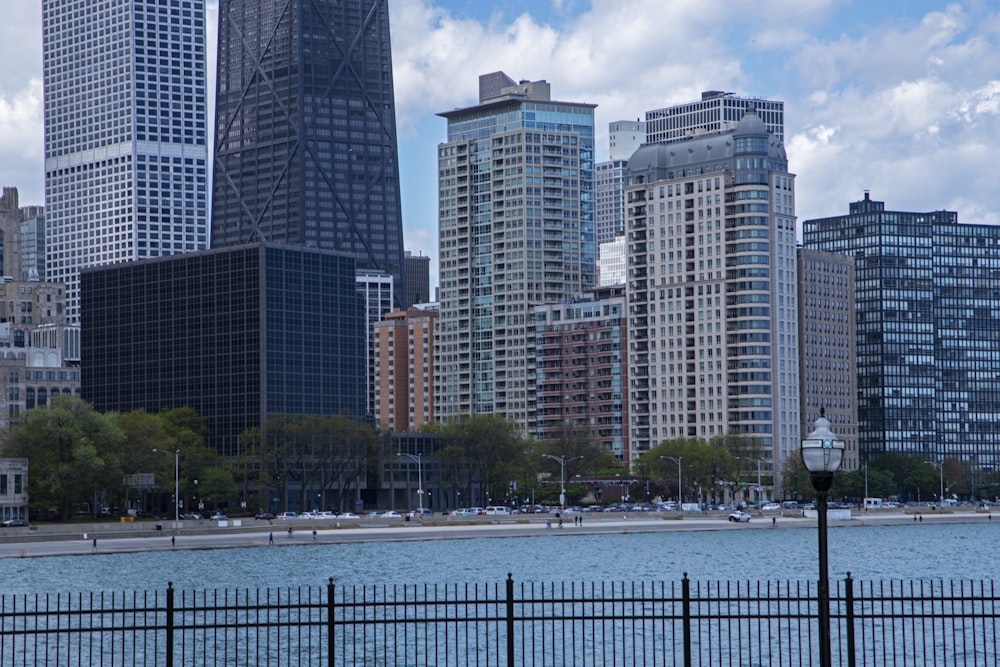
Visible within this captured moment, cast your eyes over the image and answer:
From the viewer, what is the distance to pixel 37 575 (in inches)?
4493

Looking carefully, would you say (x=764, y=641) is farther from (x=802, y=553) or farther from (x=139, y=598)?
(x=802, y=553)

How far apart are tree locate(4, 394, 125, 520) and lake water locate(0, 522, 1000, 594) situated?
3574cm

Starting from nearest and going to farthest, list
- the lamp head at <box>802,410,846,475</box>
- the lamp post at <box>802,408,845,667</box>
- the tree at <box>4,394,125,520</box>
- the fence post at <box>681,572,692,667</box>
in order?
the lamp post at <box>802,408,845,667</box> < the lamp head at <box>802,410,846,475</box> < the fence post at <box>681,572,692,667</box> < the tree at <box>4,394,125,520</box>

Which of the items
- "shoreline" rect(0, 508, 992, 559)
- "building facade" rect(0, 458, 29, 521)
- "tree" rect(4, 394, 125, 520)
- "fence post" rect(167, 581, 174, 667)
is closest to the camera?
"fence post" rect(167, 581, 174, 667)

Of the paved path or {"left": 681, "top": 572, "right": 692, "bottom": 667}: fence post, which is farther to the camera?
the paved path

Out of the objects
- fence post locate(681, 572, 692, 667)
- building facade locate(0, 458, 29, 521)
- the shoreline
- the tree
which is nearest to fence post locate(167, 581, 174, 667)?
fence post locate(681, 572, 692, 667)

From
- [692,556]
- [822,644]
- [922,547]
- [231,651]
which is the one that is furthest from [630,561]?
[822,644]

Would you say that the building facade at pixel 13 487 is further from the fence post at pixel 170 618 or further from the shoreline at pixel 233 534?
the fence post at pixel 170 618

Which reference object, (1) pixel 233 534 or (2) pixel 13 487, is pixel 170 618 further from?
(2) pixel 13 487

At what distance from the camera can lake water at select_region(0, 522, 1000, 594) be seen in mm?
106125

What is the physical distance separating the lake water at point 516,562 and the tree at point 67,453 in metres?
35.7

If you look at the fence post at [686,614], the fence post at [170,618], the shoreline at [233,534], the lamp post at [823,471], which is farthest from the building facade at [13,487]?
the lamp post at [823,471]

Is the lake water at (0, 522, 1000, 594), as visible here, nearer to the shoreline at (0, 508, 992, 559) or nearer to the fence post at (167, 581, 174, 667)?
the shoreline at (0, 508, 992, 559)

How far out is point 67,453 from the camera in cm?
18325
